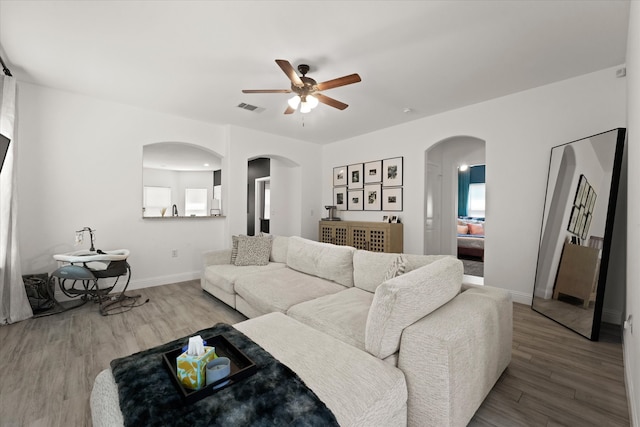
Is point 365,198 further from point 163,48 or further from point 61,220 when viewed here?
point 61,220

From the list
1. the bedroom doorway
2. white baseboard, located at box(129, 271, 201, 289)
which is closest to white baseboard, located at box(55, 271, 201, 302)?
white baseboard, located at box(129, 271, 201, 289)

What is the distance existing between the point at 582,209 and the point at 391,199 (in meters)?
2.52

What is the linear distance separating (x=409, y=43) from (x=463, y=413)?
2.69m

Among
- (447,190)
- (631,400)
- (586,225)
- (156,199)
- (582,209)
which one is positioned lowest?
(631,400)

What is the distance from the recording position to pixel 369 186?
5.17 metres

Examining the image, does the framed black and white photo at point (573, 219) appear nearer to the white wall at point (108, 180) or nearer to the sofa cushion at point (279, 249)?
the sofa cushion at point (279, 249)

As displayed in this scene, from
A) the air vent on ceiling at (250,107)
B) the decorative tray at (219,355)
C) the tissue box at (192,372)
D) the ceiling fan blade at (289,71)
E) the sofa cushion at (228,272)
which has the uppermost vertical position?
the air vent on ceiling at (250,107)

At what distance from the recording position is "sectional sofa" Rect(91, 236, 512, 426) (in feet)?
3.91

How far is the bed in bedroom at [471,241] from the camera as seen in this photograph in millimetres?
6377

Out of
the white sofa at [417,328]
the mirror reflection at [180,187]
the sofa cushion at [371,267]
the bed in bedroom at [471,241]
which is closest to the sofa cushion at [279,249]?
the white sofa at [417,328]

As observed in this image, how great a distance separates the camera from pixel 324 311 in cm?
203

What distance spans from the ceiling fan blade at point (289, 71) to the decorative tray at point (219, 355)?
6.57 feet

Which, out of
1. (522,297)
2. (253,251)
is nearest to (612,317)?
(522,297)

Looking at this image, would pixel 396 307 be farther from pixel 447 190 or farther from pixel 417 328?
pixel 447 190
